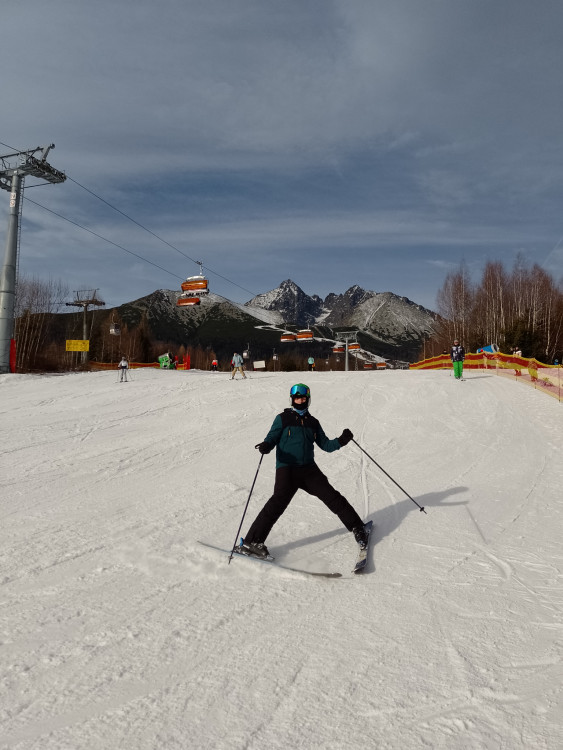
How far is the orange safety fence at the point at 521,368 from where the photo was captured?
55.2ft

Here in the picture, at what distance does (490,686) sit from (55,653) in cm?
264

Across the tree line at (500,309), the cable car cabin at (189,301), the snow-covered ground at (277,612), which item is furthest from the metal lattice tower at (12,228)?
the tree line at (500,309)

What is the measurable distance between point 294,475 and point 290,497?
222mm

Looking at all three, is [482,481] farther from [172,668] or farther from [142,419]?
[142,419]

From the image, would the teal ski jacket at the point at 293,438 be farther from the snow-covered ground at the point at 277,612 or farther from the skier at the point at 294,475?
the snow-covered ground at the point at 277,612

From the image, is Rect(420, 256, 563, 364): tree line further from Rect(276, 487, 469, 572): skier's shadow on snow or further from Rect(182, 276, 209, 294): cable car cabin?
Rect(276, 487, 469, 572): skier's shadow on snow

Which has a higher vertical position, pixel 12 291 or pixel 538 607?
pixel 12 291

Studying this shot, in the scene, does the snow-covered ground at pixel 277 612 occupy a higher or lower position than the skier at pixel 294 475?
lower

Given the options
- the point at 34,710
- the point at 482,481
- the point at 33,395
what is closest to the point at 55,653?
the point at 34,710

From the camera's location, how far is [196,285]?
93.1 feet

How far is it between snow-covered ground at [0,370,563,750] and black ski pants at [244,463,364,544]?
356mm

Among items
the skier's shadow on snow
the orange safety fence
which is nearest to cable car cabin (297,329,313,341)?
the orange safety fence

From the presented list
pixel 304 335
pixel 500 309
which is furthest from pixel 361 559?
pixel 500 309

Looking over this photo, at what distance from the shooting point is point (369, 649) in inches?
119
